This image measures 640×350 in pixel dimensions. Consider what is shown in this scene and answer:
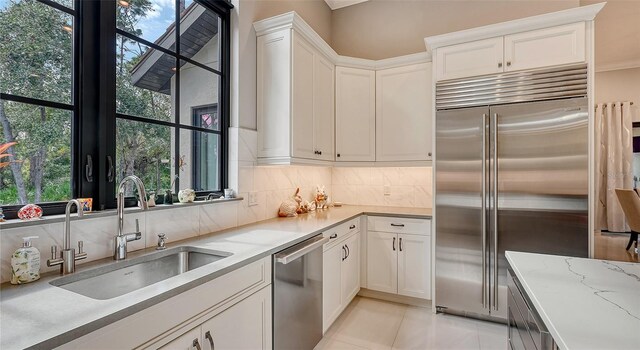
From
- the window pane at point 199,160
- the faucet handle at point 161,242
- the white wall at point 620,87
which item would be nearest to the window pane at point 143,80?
the window pane at point 199,160

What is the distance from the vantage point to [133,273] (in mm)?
1444

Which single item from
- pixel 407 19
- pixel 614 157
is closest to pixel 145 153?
pixel 407 19

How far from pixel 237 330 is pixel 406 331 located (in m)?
1.61

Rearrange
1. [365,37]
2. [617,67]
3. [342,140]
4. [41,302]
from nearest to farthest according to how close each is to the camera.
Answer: [41,302]
[342,140]
[365,37]
[617,67]

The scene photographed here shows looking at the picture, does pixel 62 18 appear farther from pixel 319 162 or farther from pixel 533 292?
pixel 533 292

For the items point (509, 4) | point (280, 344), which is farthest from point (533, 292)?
point (509, 4)

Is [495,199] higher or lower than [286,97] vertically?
lower

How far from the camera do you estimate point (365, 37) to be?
372cm

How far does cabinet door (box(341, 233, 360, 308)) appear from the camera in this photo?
2.61 m

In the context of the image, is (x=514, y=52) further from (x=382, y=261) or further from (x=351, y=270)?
(x=351, y=270)

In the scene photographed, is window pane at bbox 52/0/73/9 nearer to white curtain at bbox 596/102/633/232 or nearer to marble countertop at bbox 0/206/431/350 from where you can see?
marble countertop at bbox 0/206/431/350

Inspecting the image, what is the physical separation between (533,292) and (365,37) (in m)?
3.45

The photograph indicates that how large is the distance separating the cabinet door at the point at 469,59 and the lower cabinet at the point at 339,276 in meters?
1.73

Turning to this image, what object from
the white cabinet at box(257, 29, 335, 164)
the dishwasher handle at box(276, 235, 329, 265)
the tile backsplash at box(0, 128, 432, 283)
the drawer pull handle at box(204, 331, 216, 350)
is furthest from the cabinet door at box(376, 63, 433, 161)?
the drawer pull handle at box(204, 331, 216, 350)
